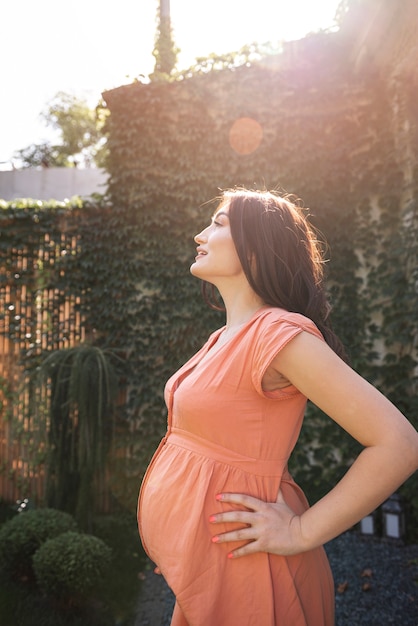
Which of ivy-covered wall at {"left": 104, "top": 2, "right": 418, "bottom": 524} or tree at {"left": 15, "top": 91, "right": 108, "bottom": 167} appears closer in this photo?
ivy-covered wall at {"left": 104, "top": 2, "right": 418, "bottom": 524}

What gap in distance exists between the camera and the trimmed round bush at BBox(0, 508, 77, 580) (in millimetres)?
3287

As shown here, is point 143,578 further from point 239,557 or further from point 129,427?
point 239,557

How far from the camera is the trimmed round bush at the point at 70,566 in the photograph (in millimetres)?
2967

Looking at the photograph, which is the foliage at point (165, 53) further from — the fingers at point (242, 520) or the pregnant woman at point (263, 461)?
the fingers at point (242, 520)

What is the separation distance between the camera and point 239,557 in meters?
1.10

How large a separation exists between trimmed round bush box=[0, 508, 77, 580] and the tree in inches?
925

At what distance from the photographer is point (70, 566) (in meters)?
2.97

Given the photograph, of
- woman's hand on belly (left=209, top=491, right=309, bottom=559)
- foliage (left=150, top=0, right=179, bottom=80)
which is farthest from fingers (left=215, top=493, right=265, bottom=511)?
foliage (left=150, top=0, right=179, bottom=80)

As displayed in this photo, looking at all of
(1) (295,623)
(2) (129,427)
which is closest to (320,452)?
(2) (129,427)

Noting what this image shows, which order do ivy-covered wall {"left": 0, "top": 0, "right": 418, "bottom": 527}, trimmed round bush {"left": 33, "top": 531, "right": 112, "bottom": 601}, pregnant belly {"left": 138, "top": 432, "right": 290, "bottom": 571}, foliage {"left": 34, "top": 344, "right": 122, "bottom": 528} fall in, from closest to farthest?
pregnant belly {"left": 138, "top": 432, "right": 290, "bottom": 571} → trimmed round bush {"left": 33, "top": 531, "right": 112, "bottom": 601} → foliage {"left": 34, "top": 344, "right": 122, "bottom": 528} → ivy-covered wall {"left": 0, "top": 0, "right": 418, "bottom": 527}

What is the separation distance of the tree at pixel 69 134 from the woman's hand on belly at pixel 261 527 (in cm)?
2554

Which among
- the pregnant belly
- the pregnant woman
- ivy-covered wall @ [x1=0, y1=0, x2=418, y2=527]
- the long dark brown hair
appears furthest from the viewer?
ivy-covered wall @ [x1=0, y1=0, x2=418, y2=527]

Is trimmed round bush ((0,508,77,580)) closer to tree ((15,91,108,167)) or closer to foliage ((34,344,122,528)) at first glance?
foliage ((34,344,122,528))

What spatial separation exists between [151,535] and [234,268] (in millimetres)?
736
